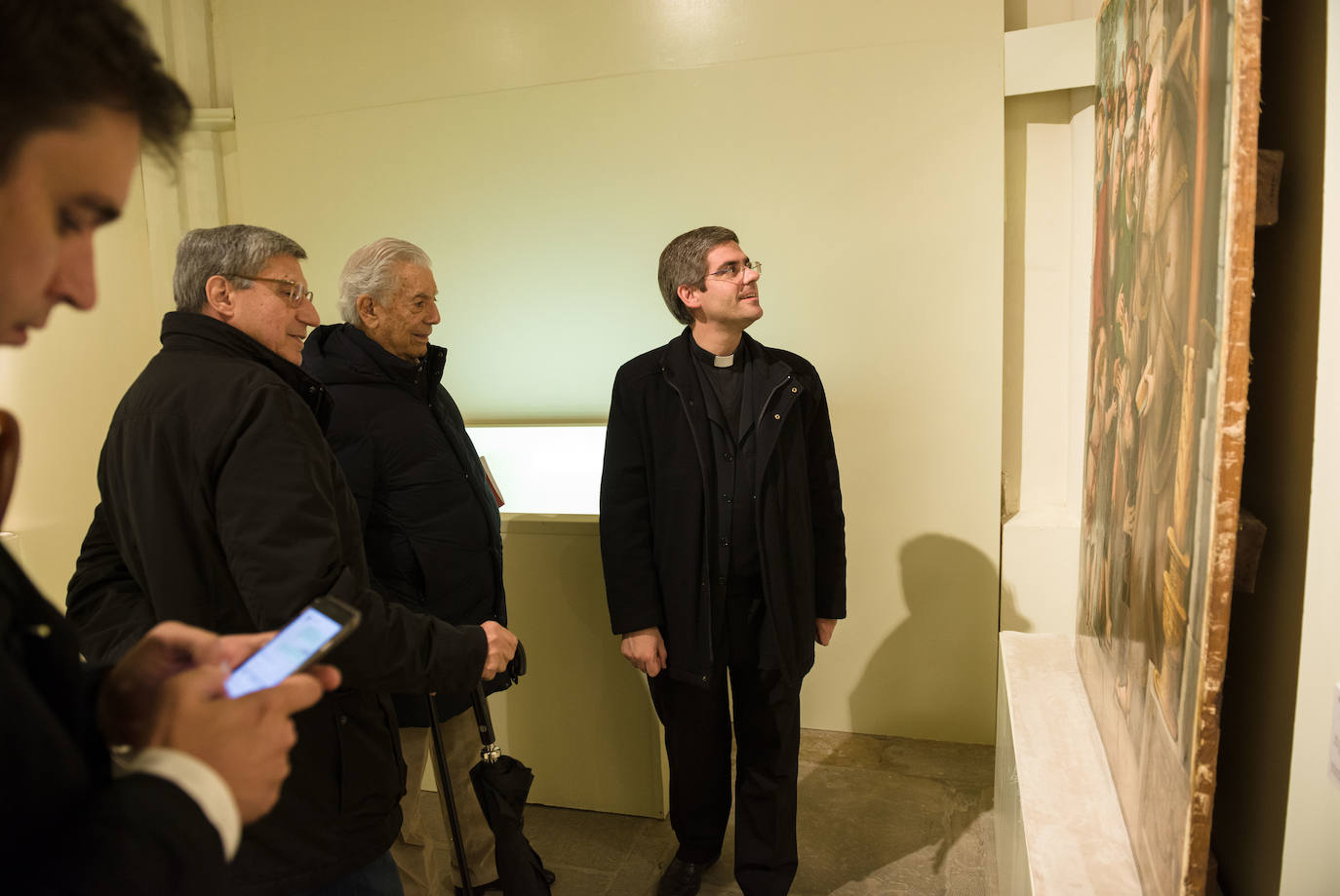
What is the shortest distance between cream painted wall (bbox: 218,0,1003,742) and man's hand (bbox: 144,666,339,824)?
315cm

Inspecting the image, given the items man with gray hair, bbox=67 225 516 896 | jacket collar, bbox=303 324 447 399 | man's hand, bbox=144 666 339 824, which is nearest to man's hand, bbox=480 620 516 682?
man with gray hair, bbox=67 225 516 896

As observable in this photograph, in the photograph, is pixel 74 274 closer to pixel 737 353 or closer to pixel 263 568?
pixel 263 568

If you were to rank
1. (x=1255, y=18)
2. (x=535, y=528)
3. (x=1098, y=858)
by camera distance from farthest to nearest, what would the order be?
(x=535, y=528), (x=1098, y=858), (x=1255, y=18)

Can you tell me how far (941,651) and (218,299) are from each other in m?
3.10

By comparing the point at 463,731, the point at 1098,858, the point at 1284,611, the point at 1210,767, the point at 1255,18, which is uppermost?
the point at 1255,18

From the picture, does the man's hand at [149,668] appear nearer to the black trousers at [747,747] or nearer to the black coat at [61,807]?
A: the black coat at [61,807]

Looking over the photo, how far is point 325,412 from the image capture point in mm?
2006

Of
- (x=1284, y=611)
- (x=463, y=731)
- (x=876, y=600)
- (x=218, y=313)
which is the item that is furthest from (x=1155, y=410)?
(x=876, y=600)

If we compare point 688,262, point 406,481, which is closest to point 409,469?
point 406,481

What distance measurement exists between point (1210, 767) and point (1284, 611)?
8.8 inches

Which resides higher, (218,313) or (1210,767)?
(218,313)

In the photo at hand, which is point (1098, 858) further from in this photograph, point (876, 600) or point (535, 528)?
point (876, 600)

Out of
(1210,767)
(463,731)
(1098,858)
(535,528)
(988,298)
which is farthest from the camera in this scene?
(988,298)

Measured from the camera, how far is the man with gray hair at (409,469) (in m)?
2.47
